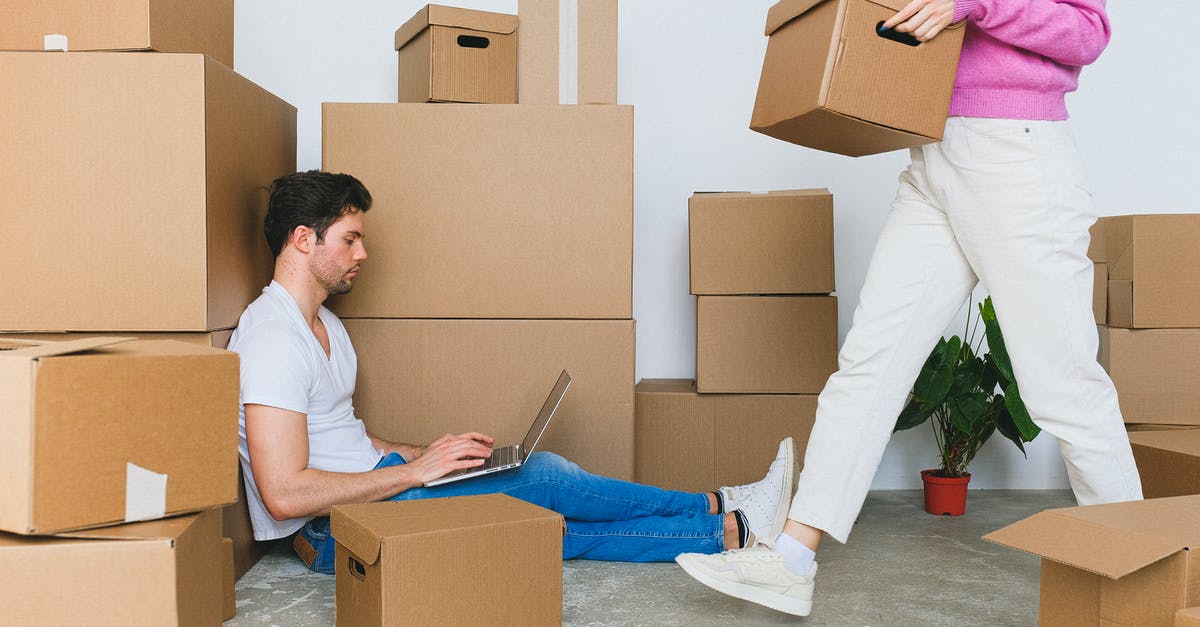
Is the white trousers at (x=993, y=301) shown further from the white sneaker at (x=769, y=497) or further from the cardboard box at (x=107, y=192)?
the cardboard box at (x=107, y=192)

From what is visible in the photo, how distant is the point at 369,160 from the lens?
1977 mm

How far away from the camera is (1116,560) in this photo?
104cm

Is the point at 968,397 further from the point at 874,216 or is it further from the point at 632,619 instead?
the point at 632,619

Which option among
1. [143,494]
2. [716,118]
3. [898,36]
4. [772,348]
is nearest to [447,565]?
[143,494]

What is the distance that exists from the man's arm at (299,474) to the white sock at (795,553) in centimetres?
57

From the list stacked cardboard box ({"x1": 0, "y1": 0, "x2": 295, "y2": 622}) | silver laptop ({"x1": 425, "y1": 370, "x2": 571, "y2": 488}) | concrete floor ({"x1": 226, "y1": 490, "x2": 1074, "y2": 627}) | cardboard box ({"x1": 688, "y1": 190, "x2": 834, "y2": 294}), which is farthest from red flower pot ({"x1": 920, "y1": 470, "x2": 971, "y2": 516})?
stacked cardboard box ({"x1": 0, "y1": 0, "x2": 295, "y2": 622})

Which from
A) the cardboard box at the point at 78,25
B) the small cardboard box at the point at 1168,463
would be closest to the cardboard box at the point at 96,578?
the cardboard box at the point at 78,25

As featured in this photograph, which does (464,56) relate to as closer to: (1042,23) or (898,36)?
(898,36)

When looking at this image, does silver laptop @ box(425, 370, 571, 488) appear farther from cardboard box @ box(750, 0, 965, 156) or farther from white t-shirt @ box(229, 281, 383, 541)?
cardboard box @ box(750, 0, 965, 156)

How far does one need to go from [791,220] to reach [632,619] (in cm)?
114

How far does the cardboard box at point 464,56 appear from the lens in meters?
2.07

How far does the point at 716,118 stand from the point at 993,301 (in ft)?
4.36

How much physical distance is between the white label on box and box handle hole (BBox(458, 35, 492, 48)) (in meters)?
1.33

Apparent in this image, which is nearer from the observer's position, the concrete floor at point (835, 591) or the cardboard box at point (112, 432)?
the cardboard box at point (112, 432)
